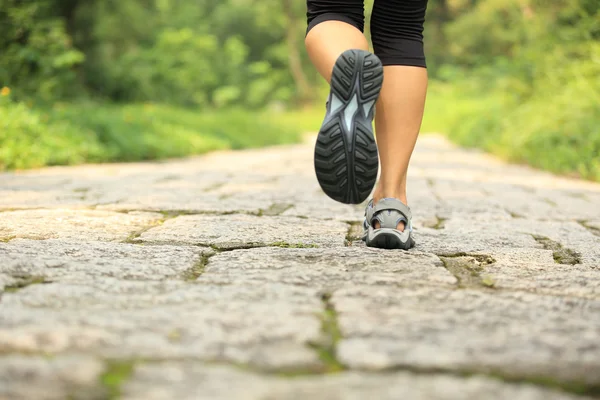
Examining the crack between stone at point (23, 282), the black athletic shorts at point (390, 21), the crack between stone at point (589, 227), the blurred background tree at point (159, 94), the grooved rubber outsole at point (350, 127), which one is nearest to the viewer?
the crack between stone at point (23, 282)

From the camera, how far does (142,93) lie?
1126 centimetres

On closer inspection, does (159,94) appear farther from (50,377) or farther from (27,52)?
(50,377)

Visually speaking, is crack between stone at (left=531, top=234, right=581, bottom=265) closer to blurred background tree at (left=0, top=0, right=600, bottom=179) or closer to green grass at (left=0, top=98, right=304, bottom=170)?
blurred background tree at (left=0, top=0, right=600, bottom=179)

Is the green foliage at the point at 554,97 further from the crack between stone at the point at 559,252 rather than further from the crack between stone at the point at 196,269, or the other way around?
the crack between stone at the point at 196,269

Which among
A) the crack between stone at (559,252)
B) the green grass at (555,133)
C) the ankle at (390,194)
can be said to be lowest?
the ankle at (390,194)

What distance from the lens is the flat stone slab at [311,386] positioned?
0.79 meters

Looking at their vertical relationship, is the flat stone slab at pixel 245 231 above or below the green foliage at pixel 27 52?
below

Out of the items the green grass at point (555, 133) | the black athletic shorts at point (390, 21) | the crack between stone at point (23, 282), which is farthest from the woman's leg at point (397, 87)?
the green grass at point (555, 133)

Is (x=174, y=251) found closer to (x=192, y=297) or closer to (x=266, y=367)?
(x=192, y=297)

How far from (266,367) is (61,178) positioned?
327 centimetres

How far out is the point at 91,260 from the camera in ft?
4.97

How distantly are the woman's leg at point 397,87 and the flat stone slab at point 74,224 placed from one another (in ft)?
2.58

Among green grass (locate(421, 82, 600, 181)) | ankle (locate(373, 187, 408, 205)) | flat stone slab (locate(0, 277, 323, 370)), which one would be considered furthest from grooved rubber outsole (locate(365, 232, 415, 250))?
green grass (locate(421, 82, 600, 181))

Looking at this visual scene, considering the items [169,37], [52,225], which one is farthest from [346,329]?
[169,37]
